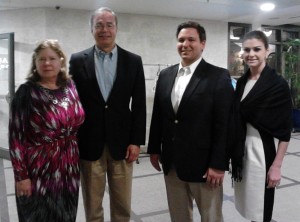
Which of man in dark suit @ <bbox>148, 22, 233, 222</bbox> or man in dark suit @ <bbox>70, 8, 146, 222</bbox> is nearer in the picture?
man in dark suit @ <bbox>148, 22, 233, 222</bbox>

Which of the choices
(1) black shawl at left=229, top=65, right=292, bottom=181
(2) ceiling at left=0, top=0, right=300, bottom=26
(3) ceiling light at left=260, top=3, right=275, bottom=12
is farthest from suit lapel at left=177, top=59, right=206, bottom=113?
(3) ceiling light at left=260, top=3, right=275, bottom=12

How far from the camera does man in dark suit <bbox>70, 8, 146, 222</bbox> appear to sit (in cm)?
196

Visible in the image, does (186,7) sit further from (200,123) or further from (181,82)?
(200,123)

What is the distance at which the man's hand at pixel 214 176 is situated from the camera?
1.76 m

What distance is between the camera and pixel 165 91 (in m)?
1.91

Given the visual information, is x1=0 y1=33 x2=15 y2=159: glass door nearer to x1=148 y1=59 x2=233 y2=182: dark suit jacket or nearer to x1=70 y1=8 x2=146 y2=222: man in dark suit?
x1=70 y1=8 x2=146 y2=222: man in dark suit

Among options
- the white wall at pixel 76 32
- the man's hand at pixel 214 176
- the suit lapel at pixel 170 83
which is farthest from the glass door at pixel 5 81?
the man's hand at pixel 214 176

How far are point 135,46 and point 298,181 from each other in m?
3.20

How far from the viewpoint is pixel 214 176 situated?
1765 millimetres

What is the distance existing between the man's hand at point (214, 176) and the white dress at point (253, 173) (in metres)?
0.21

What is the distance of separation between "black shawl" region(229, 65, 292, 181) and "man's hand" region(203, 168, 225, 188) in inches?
6.5

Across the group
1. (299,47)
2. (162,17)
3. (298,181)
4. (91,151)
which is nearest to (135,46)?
(162,17)

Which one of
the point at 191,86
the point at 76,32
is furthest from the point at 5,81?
the point at 191,86

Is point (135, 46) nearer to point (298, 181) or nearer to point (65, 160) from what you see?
point (298, 181)
